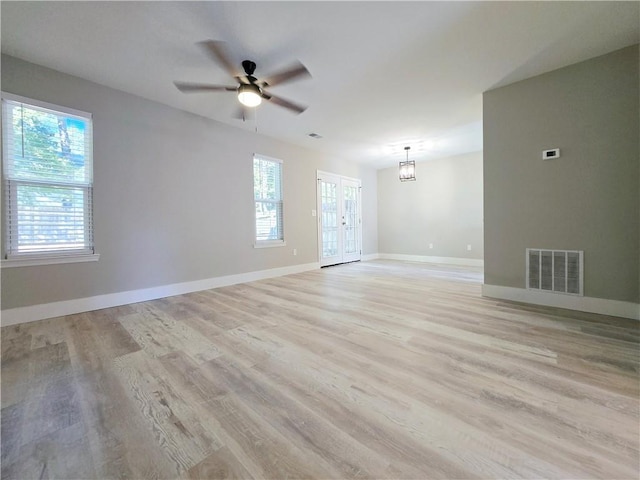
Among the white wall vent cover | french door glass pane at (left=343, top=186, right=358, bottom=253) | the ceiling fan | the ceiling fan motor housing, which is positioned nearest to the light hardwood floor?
the white wall vent cover

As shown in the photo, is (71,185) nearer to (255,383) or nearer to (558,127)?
(255,383)

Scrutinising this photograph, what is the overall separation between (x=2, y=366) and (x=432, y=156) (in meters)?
7.26

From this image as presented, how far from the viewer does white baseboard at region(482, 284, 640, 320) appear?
2473 millimetres

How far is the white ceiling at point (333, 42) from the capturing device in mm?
1977

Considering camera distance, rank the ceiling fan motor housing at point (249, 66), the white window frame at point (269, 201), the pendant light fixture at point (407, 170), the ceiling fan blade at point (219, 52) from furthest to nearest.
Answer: the pendant light fixture at point (407, 170) → the white window frame at point (269, 201) → the ceiling fan motor housing at point (249, 66) → the ceiling fan blade at point (219, 52)

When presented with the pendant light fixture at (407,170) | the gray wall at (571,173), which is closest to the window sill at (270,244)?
the pendant light fixture at (407,170)

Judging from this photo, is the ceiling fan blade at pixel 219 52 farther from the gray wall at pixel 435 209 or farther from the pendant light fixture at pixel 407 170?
the gray wall at pixel 435 209

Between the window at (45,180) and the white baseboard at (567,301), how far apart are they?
16.3ft

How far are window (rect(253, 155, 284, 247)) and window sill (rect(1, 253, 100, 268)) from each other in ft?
7.47

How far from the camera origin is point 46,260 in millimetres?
2670

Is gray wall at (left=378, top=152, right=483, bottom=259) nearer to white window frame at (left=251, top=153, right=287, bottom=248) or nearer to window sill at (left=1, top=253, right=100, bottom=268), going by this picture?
white window frame at (left=251, top=153, right=287, bottom=248)

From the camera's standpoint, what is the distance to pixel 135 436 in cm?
113

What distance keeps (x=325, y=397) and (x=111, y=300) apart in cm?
306

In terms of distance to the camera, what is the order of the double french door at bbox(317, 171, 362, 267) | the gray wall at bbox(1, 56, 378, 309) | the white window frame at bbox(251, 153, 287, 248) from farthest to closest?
the double french door at bbox(317, 171, 362, 267)
the white window frame at bbox(251, 153, 287, 248)
the gray wall at bbox(1, 56, 378, 309)
